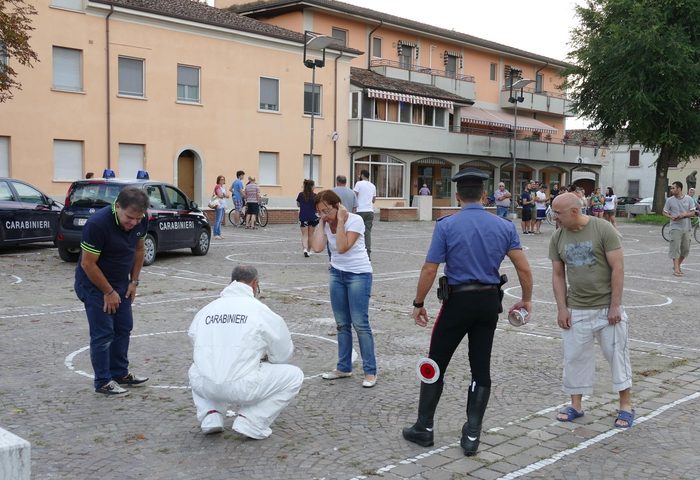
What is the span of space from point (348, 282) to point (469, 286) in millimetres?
1965

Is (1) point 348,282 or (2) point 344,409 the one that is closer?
(2) point 344,409

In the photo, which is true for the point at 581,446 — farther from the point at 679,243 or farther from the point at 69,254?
the point at 69,254

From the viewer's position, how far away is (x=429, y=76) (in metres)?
47.8

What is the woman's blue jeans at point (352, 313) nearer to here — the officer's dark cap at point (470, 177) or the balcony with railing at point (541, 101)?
the officer's dark cap at point (470, 177)

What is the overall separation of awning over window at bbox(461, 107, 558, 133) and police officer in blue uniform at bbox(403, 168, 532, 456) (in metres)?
44.1

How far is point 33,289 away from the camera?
12500mm

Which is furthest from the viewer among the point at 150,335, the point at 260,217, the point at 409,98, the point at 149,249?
the point at 409,98

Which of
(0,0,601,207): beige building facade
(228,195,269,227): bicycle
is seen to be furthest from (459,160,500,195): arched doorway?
(228,195,269,227): bicycle

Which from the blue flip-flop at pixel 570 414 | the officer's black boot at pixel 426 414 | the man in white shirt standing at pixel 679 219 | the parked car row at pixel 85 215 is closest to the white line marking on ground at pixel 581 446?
the blue flip-flop at pixel 570 414

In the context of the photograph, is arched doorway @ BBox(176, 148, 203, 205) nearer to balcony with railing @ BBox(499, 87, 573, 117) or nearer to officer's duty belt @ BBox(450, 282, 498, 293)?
balcony with railing @ BBox(499, 87, 573, 117)

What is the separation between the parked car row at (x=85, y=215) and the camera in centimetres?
1548

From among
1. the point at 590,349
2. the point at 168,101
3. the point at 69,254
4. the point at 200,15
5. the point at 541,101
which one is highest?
the point at 200,15

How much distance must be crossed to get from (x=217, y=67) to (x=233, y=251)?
17.1m

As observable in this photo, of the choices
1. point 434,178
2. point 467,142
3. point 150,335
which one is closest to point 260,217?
point 150,335
